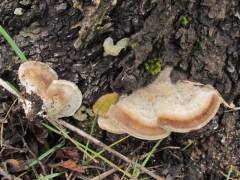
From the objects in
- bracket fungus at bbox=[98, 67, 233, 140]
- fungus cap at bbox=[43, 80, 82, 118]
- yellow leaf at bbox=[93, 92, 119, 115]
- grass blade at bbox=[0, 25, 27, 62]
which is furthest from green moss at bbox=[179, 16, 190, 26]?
grass blade at bbox=[0, 25, 27, 62]

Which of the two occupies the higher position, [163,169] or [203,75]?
[203,75]

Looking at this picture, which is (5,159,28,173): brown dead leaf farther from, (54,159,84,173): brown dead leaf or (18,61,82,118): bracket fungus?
(18,61,82,118): bracket fungus

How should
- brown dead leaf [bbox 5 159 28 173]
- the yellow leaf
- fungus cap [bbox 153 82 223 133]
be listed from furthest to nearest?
brown dead leaf [bbox 5 159 28 173]
the yellow leaf
fungus cap [bbox 153 82 223 133]

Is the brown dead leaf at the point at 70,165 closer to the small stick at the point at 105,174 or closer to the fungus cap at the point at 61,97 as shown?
the small stick at the point at 105,174

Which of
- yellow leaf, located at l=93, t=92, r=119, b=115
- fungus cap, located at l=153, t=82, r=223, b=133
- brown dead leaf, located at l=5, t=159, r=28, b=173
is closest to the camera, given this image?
fungus cap, located at l=153, t=82, r=223, b=133

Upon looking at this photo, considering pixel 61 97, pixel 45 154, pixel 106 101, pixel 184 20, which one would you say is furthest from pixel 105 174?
pixel 184 20

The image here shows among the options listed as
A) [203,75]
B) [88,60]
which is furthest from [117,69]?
[203,75]

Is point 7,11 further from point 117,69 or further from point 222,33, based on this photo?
point 222,33

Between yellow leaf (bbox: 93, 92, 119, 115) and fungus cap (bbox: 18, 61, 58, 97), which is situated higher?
fungus cap (bbox: 18, 61, 58, 97)
